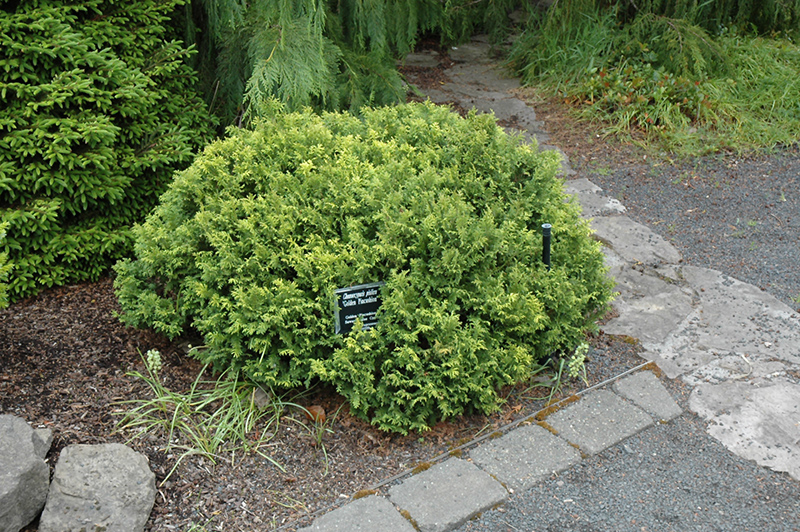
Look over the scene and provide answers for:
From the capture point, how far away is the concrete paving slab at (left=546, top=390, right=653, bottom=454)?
9.04 feet

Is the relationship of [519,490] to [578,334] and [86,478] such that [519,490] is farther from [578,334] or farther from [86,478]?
[86,478]

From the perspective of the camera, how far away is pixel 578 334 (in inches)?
122

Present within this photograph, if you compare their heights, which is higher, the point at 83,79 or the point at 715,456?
the point at 83,79

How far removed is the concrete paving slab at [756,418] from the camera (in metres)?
2.71

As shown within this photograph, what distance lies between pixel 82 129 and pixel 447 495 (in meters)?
2.29

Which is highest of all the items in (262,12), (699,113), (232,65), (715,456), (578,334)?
(262,12)

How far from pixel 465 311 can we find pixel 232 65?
7.33ft

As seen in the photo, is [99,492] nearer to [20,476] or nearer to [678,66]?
[20,476]

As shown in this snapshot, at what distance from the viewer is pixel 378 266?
9.30ft

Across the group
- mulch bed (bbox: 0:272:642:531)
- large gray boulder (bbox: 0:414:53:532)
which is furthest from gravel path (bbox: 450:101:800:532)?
large gray boulder (bbox: 0:414:53:532)

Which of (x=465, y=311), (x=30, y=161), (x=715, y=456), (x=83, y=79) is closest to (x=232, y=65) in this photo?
(x=83, y=79)

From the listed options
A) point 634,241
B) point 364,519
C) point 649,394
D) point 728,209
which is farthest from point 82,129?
point 728,209

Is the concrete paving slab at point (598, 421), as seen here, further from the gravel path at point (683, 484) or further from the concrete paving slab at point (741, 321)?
the concrete paving slab at point (741, 321)

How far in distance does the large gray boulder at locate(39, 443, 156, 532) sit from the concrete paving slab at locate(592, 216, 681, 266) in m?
2.85
